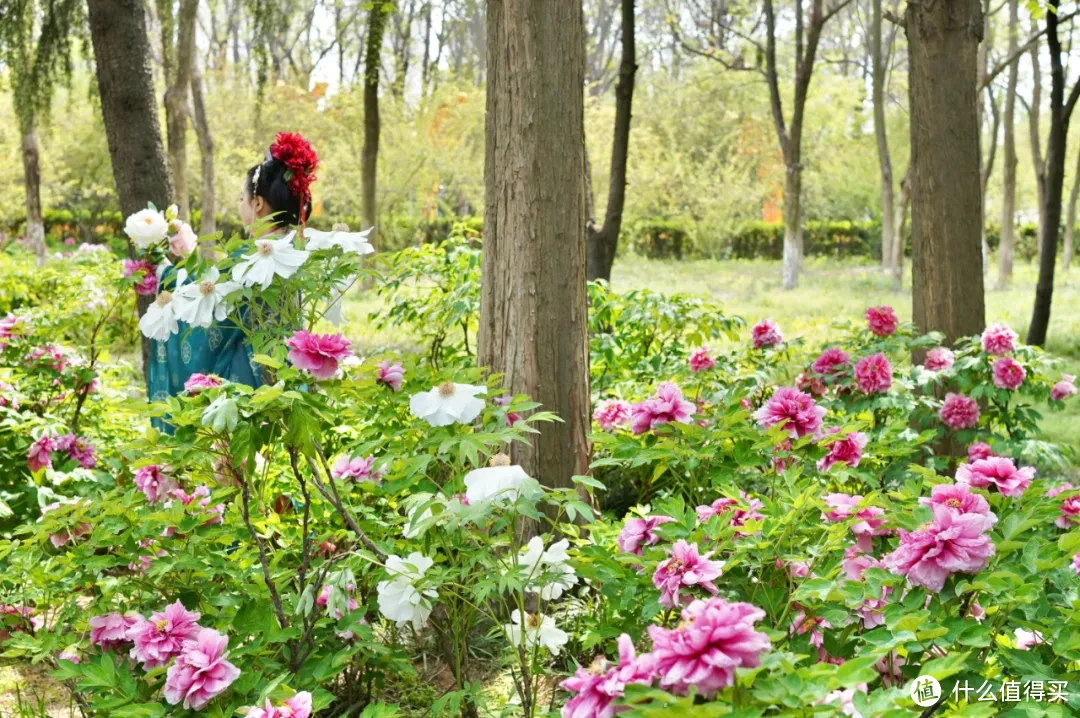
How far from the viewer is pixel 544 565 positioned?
2.06m

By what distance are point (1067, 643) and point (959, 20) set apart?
3.73 meters

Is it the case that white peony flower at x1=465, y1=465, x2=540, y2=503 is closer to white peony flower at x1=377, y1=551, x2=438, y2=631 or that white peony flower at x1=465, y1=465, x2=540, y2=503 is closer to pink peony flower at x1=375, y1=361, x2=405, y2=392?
white peony flower at x1=377, y1=551, x2=438, y2=631

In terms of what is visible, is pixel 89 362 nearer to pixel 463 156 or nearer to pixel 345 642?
pixel 345 642

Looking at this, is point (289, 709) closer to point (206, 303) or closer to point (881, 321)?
point (206, 303)

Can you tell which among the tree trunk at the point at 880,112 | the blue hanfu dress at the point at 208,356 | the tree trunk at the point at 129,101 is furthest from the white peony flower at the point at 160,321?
the tree trunk at the point at 880,112

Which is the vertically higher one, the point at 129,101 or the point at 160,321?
the point at 129,101

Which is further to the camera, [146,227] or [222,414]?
→ [146,227]

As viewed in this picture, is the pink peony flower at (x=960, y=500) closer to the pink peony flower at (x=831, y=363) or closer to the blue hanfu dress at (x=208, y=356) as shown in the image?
the pink peony flower at (x=831, y=363)

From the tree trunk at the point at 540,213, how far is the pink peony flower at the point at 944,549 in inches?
62.7

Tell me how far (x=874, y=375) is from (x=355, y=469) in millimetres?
2068

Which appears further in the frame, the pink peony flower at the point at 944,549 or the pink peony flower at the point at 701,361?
the pink peony flower at the point at 701,361

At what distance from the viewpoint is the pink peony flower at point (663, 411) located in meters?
2.44

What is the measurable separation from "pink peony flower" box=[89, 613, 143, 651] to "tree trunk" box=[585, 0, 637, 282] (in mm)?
4249

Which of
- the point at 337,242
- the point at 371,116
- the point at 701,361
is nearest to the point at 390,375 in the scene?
the point at 337,242
